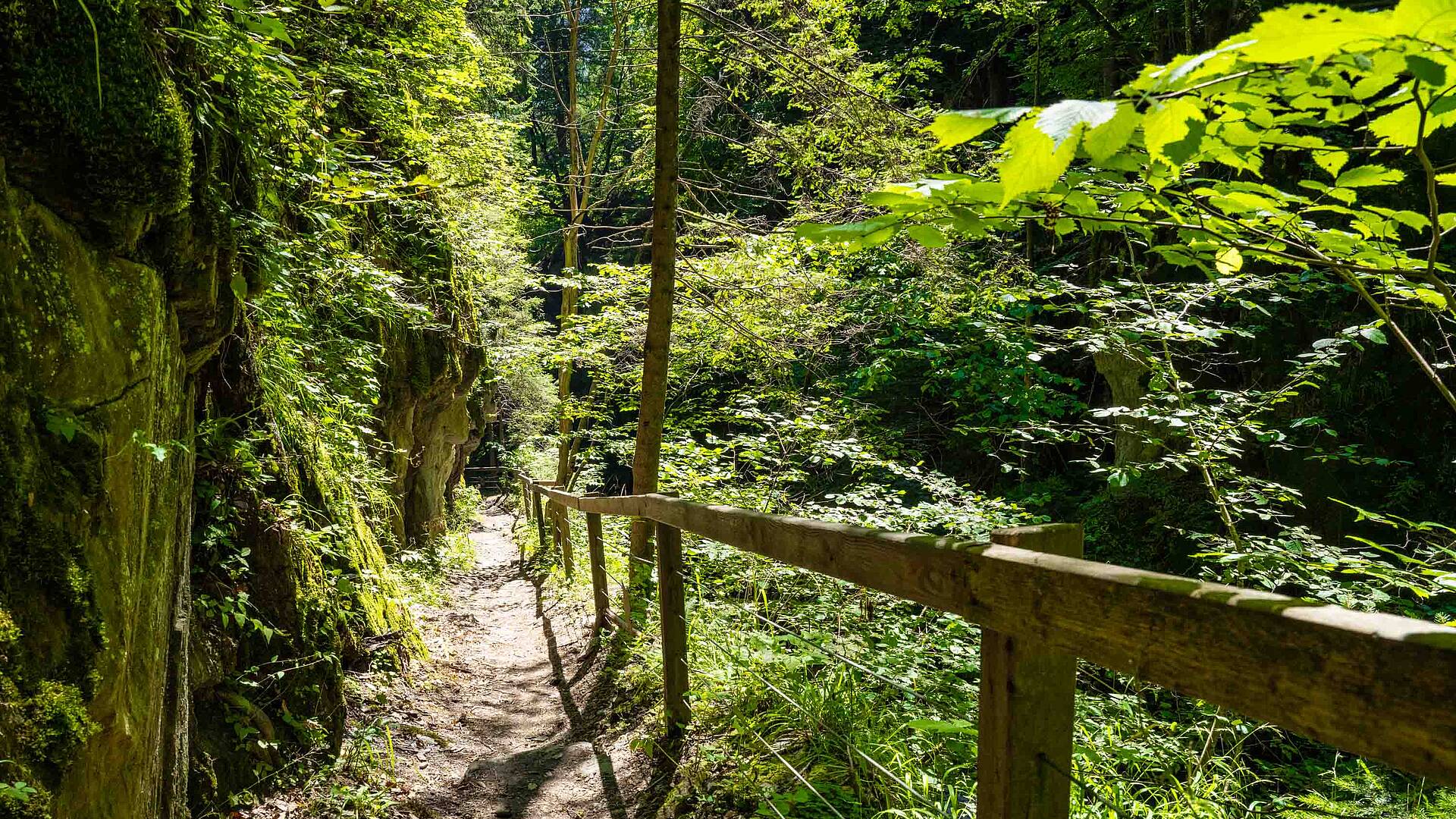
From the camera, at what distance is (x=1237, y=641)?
0.98 metres

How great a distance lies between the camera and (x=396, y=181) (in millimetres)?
5801

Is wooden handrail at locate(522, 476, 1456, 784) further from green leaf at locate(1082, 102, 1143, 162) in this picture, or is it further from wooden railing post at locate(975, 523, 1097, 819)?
green leaf at locate(1082, 102, 1143, 162)

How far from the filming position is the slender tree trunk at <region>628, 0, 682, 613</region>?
5789 mm

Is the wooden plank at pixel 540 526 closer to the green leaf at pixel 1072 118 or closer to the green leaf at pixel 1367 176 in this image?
the green leaf at pixel 1367 176

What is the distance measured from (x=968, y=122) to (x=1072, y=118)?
0.73ft

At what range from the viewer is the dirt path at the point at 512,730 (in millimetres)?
3904

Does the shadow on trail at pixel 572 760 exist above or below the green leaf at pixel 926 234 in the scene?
Result: below

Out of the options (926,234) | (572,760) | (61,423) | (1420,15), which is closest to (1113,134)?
(1420,15)

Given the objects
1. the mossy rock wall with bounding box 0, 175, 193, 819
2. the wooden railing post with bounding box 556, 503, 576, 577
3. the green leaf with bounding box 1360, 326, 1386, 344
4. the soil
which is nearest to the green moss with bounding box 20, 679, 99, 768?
the mossy rock wall with bounding box 0, 175, 193, 819

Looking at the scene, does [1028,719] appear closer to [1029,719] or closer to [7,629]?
[1029,719]

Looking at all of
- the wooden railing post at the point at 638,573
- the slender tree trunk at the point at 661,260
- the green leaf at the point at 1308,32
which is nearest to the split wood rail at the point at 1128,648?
the green leaf at the point at 1308,32

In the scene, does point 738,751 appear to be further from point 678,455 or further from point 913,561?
point 678,455

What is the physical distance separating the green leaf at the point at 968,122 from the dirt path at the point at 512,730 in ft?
10.9

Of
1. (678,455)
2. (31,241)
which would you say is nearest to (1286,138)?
(31,241)
